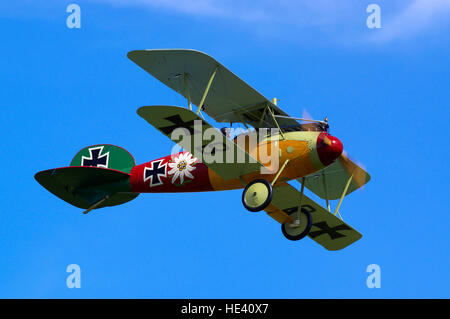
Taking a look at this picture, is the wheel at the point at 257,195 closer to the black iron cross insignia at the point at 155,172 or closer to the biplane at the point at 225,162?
the biplane at the point at 225,162

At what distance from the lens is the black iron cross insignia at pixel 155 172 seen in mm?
16188

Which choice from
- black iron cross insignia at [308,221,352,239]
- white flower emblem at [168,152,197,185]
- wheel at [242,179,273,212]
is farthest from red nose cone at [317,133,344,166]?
white flower emblem at [168,152,197,185]

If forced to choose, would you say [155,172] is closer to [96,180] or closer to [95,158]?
[96,180]

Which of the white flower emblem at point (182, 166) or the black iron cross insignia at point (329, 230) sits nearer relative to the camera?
the white flower emblem at point (182, 166)

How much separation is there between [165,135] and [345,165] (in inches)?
180

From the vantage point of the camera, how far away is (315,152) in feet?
48.3

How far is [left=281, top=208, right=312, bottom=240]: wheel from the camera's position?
15867 mm

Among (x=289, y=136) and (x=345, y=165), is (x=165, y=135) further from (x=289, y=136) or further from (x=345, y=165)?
(x=345, y=165)

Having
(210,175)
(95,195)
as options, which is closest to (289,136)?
(210,175)

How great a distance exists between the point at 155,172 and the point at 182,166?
2.36 feet

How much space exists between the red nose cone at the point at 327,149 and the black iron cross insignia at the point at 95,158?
17.3ft

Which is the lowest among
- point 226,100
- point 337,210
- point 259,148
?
point 337,210

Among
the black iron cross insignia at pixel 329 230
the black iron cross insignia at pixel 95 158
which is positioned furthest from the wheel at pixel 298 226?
the black iron cross insignia at pixel 95 158

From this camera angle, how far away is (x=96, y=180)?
16.8 meters
